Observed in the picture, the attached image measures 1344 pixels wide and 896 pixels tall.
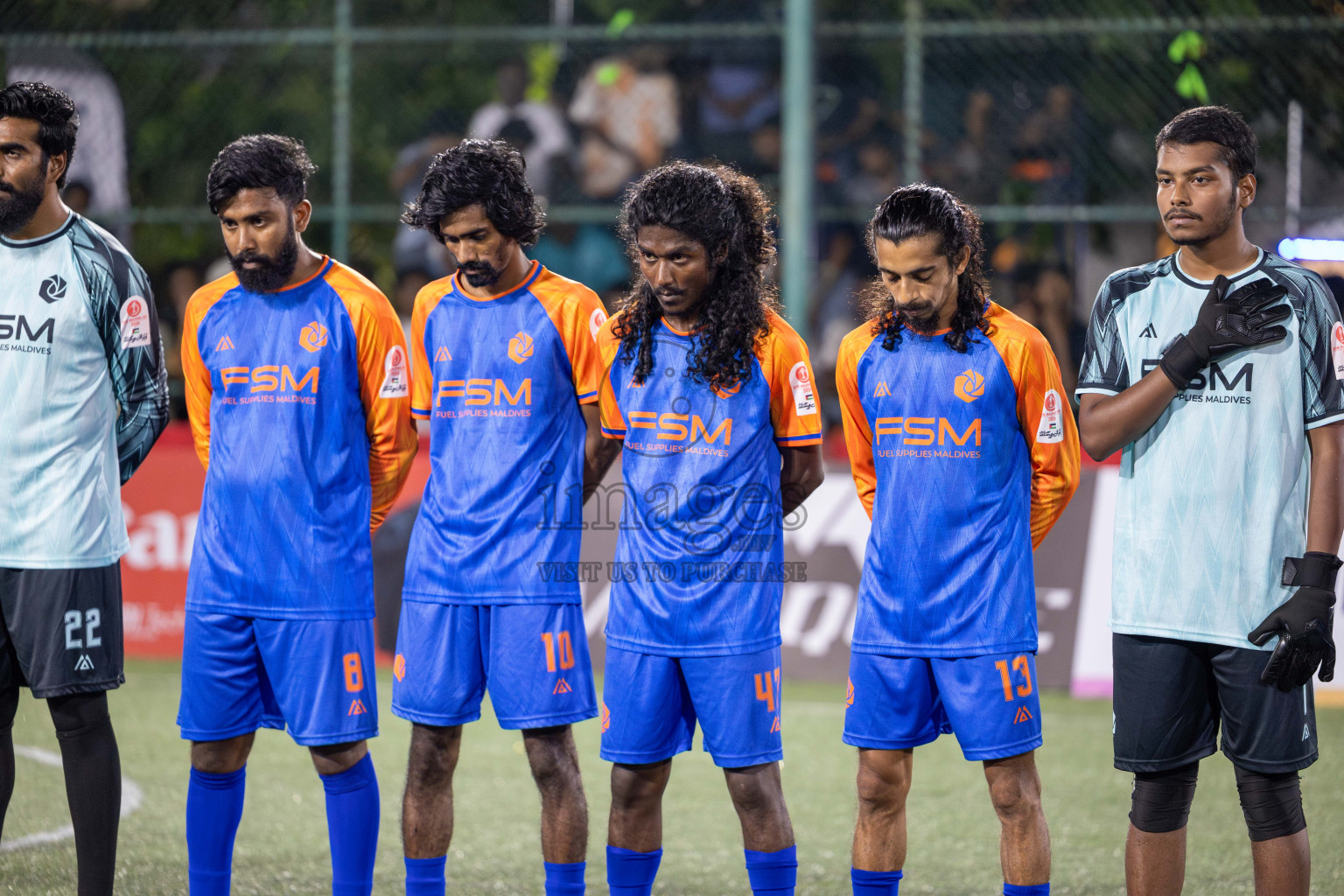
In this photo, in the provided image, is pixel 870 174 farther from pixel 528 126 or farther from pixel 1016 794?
pixel 1016 794

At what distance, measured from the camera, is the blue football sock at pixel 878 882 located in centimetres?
366

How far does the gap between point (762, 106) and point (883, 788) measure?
23.3 feet

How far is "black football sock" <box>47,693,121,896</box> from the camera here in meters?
3.79

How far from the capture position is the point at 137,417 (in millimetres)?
4039

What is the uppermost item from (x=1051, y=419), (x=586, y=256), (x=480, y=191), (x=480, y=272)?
(x=586, y=256)

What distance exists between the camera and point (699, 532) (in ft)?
11.9

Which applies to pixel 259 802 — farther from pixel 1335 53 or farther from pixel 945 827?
pixel 1335 53

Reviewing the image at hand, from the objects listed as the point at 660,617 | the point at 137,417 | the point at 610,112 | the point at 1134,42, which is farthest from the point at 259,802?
the point at 1134,42

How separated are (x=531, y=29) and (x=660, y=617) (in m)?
5.85

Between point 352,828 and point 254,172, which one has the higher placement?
point 254,172

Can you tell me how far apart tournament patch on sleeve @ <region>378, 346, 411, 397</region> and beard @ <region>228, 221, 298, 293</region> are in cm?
36

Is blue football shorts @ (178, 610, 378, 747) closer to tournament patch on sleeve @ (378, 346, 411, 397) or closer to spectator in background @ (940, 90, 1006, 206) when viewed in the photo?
tournament patch on sleeve @ (378, 346, 411, 397)

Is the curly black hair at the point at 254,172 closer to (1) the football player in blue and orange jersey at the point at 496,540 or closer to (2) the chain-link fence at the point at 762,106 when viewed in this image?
(1) the football player in blue and orange jersey at the point at 496,540

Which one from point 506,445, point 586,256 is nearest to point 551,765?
point 506,445
